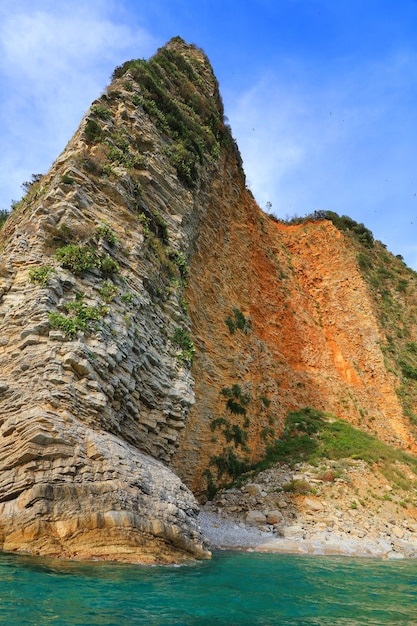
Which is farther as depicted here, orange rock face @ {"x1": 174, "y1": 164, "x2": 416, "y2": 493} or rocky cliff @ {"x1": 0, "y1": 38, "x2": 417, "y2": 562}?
orange rock face @ {"x1": 174, "y1": 164, "x2": 416, "y2": 493}

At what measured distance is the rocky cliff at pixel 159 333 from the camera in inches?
304

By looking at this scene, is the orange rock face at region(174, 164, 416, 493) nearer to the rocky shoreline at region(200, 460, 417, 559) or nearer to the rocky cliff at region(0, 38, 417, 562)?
the rocky cliff at region(0, 38, 417, 562)

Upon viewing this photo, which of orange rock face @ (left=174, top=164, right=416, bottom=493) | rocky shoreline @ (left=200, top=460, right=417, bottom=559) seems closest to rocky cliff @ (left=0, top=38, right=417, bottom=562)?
orange rock face @ (left=174, top=164, right=416, bottom=493)

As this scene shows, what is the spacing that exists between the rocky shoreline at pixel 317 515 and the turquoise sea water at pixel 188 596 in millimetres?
4532

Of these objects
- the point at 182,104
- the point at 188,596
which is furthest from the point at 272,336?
the point at 188,596

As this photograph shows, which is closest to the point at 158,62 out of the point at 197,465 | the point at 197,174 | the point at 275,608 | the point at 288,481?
the point at 197,174

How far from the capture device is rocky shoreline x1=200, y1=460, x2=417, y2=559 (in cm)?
1365

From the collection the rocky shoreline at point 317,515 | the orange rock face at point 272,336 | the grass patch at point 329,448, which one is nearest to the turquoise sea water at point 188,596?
the rocky shoreline at point 317,515

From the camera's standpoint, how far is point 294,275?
3338cm

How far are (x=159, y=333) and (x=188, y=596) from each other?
25.7 ft

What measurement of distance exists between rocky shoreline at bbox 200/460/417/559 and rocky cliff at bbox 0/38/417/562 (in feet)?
4.93

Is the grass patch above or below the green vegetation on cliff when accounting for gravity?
below

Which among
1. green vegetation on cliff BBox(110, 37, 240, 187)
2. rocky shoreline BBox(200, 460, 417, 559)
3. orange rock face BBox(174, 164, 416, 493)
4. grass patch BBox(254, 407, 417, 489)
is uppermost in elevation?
green vegetation on cliff BBox(110, 37, 240, 187)

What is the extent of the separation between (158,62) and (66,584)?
24.1 meters
